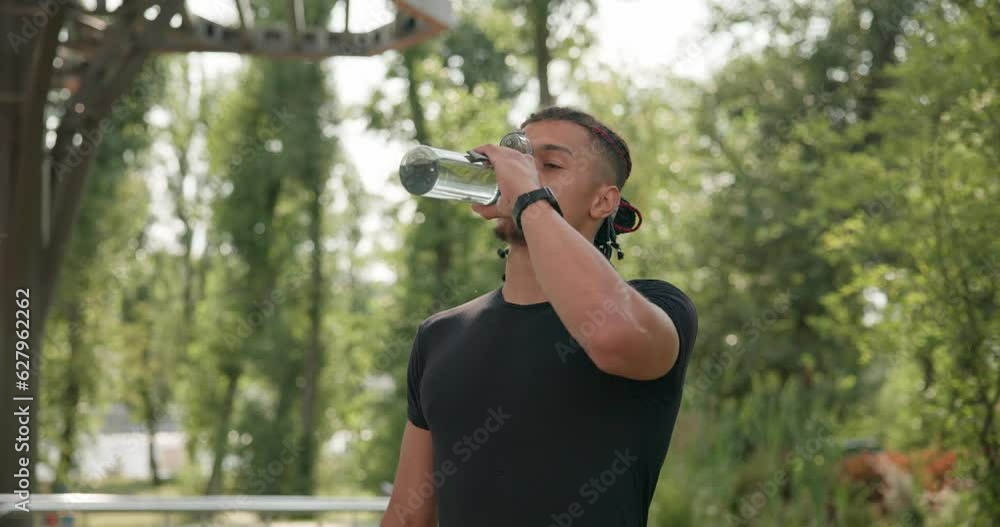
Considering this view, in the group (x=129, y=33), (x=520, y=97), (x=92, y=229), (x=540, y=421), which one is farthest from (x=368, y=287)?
(x=540, y=421)

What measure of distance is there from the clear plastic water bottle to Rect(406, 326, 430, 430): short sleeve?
30cm

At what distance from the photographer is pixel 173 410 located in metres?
22.0

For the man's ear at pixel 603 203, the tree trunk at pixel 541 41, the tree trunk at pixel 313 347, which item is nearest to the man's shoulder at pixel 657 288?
the man's ear at pixel 603 203

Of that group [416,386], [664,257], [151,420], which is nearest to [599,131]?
[416,386]

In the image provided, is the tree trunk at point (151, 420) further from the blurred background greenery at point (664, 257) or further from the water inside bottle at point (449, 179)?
the water inside bottle at point (449, 179)

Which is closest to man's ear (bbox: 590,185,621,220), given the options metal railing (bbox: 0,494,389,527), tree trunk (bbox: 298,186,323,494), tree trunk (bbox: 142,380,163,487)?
metal railing (bbox: 0,494,389,527)

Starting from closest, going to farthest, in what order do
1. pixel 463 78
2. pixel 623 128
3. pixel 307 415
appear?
pixel 623 128 < pixel 463 78 < pixel 307 415

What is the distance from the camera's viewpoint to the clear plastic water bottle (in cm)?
138

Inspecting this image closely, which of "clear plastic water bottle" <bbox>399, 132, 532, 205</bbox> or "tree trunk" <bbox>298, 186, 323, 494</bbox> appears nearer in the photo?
"clear plastic water bottle" <bbox>399, 132, 532, 205</bbox>

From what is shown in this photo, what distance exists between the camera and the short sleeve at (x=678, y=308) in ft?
4.57

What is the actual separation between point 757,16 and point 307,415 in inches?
404

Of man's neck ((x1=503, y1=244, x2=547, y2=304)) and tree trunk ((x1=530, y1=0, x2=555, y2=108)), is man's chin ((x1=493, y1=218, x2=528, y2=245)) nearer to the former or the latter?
man's neck ((x1=503, y1=244, x2=547, y2=304))

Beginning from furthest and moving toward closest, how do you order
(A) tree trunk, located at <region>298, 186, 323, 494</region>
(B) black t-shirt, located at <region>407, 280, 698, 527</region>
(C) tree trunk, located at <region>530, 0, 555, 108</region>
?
(A) tree trunk, located at <region>298, 186, 323, 494</region> → (C) tree trunk, located at <region>530, 0, 555, 108</region> → (B) black t-shirt, located at <region>407, 280, 698, 527</region>

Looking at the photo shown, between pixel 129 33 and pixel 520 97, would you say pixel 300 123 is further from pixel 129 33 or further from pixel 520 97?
pixel 129 33
